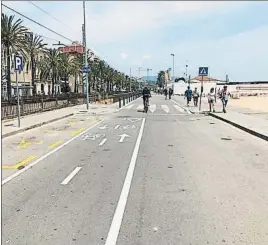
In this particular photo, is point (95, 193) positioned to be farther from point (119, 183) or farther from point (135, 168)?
point (135, 168)

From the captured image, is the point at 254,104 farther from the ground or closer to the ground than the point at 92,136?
closer to the ground

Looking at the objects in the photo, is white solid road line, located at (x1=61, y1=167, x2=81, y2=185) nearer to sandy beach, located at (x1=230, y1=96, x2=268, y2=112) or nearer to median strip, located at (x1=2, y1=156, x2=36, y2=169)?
median strip, located at (x1=2, y1=156, x2=36, y2=169)

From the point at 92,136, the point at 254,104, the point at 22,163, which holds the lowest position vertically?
the point at 254,104

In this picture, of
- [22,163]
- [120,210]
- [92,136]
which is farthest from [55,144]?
[120,210]

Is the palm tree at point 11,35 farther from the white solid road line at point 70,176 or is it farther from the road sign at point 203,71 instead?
the white solid road line at point 70,176

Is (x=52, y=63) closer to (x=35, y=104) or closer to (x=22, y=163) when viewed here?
(x=35, y=104)

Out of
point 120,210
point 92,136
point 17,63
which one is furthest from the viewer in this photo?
point 17,63

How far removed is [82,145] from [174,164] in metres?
4.27

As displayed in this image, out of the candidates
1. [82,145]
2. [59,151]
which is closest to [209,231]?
[59,151]

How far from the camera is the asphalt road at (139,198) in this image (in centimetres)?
484

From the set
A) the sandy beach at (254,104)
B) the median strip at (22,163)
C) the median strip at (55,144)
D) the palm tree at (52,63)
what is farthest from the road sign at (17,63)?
the palm tree at (52,63)

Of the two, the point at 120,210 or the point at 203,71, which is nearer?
the point at 120,210

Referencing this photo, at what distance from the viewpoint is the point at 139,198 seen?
6395 mm

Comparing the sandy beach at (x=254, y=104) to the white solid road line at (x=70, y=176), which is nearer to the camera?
the white solid road line at (x=70, y=176)
